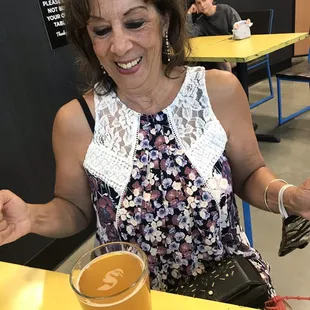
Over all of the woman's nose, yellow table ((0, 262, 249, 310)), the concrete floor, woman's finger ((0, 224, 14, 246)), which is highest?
the woman's nose

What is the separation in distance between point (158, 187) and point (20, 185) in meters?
1.22

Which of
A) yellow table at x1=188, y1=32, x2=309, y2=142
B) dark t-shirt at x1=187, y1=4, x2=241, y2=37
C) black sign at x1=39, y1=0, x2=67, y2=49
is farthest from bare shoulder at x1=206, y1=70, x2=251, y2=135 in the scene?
dark t-shirt at x1=187, y1=4, x2=241, y2=37

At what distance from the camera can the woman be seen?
1.07 m

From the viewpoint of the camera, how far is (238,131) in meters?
1.16

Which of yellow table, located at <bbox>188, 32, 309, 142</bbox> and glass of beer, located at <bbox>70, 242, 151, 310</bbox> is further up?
glass of beer, located at <bbox>70, 242, 151, 310</bbox>

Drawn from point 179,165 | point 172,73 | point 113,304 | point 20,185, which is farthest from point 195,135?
point 20,185

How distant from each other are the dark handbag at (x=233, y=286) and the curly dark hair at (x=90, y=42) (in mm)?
581

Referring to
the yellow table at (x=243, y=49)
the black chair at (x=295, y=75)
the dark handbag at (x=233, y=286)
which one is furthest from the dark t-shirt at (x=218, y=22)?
the dark handbag at (x=233, y=286)

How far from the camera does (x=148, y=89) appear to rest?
113cm

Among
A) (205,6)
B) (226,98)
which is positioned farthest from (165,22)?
(205,6)

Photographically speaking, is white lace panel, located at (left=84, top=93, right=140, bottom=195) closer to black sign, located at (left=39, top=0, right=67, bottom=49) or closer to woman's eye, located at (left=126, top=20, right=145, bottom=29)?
woman's eye, located at (left=126, top=20, right=145, bottom=29)

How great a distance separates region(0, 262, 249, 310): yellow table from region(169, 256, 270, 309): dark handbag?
17cm

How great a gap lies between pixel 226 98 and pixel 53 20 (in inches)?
53.6

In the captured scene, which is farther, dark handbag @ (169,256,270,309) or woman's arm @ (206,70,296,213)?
woman's arm @ (206,70,296,213)
